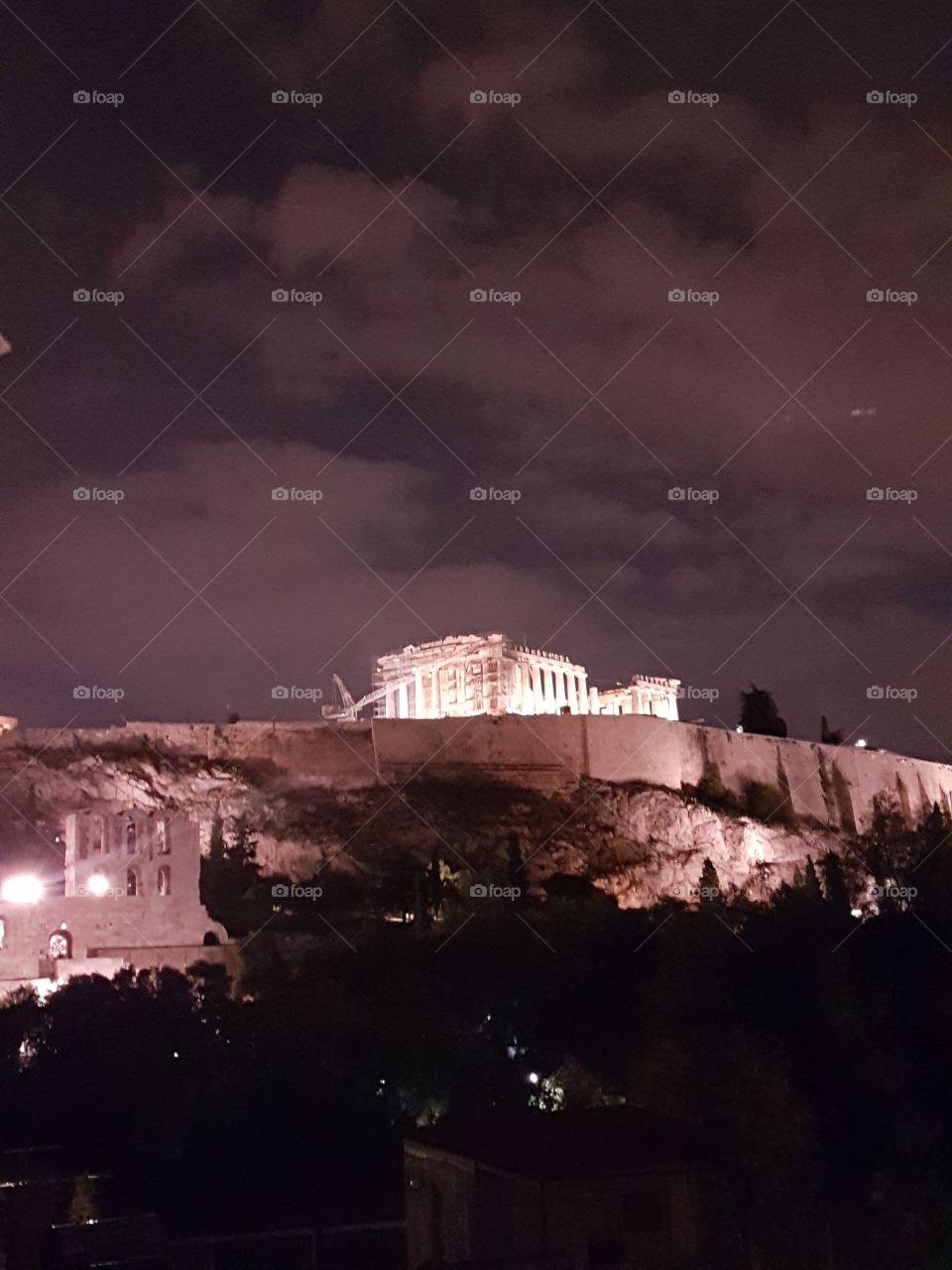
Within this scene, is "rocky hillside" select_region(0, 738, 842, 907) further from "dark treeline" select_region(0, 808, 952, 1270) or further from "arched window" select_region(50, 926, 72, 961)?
"arched window" select_region(50, 926, 72, 961)

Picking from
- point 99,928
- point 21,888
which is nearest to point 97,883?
point 99,928

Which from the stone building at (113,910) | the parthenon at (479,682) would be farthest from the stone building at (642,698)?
the stone building at (113,910)

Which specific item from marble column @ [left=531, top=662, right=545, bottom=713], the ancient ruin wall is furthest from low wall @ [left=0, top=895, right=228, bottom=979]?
marble column @ [left=531, top=662, right=545, bottom=713]

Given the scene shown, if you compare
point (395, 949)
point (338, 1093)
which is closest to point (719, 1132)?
point (338, 1093)

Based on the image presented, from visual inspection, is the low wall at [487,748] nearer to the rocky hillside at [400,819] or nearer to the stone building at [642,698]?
the rocky hillside at [400,819]

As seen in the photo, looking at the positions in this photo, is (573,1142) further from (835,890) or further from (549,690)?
(549,690)
